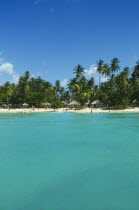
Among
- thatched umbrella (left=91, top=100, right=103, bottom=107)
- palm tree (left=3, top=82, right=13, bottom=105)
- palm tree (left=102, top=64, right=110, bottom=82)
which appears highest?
palm tree (left=102, top=64, right=110, bottom=82)

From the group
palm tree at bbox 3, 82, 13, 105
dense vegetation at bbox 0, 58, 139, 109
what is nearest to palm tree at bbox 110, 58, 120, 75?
dense vegetation at bbox 0, 58, 139, 109

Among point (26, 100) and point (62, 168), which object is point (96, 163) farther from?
point (26, 100)

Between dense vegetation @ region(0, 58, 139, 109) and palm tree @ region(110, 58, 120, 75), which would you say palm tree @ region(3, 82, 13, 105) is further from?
palm tree @ region(110, 58, 120, 75)

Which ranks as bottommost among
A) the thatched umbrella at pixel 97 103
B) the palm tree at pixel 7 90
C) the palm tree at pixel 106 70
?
the thatched umbrella at pixel 97 103

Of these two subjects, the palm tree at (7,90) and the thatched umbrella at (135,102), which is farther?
the palm tree at (7,90)

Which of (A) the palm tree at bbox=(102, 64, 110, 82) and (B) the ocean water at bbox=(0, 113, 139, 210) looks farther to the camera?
(A) the palm tree at bbox=(102, 64, 110, 82)

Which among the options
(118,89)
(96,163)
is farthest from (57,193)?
(118,89)

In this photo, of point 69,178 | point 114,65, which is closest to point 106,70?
point 114,65

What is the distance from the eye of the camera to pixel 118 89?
5691cm

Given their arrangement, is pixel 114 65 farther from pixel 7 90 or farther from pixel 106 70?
pixel 7 90

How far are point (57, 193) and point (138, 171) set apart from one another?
364cm

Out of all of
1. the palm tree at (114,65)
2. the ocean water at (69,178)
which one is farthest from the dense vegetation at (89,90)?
the ocean water at (69,178)

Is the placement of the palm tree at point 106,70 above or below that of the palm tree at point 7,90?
above

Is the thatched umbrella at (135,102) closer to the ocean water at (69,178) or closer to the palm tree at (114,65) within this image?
the palm tree at (114,65)
